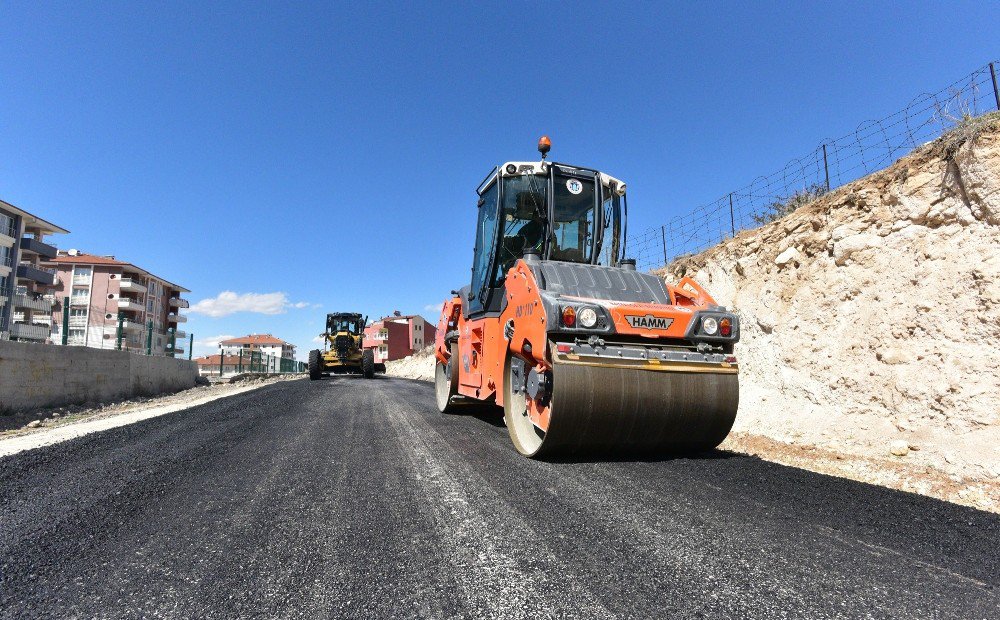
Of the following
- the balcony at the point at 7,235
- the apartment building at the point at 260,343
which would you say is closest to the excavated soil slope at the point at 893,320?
the balcony at the point at 7,235

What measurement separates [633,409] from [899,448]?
3.36 meters

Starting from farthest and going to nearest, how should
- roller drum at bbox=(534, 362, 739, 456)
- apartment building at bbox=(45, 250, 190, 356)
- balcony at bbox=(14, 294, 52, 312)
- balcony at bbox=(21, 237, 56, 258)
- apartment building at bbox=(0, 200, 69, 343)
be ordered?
apartment building at bbox=(45, 250, 190, 356)
balcony at bbox=(21, 237, 56, 258)
balcony at bbox=(14, 294, 52, 312)
apartment building at bbox=(0, 200, 69, 343)
roller drum at bbox=(534, 362, 739, 456)

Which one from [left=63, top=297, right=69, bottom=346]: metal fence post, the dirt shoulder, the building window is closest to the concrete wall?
the dirt shoulder

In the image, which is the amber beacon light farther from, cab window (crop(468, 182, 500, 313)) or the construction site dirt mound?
the construction site dirt mound

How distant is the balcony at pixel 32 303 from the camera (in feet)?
140

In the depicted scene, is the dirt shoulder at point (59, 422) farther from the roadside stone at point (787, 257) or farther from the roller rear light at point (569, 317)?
the roadside stone at point (787, 257)

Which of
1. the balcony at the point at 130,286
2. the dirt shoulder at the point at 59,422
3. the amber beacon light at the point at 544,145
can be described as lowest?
the dirt shoulder at the point at 59,422

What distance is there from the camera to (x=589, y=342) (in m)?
4.41

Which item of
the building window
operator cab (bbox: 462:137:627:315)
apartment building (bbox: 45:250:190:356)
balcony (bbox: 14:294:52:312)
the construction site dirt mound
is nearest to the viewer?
operator cab (bbox: 462:137:627:315)

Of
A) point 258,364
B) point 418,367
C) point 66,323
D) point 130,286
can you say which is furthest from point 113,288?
point 66,323

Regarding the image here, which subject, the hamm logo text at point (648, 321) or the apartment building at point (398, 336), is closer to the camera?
the hamm logo text at point (648, 321)

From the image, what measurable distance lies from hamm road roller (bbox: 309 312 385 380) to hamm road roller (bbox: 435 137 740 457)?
64.9ft

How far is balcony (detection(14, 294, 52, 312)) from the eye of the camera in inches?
1674

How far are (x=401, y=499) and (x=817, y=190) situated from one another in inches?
351
